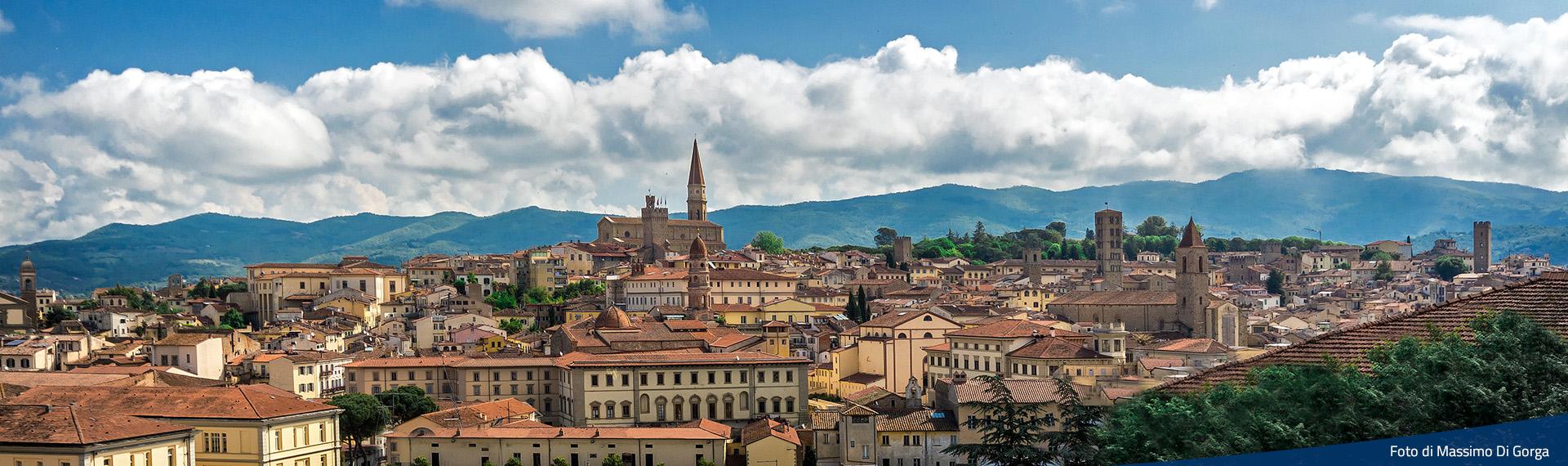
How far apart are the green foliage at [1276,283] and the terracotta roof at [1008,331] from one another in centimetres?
5029

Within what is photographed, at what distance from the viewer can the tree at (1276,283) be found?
9719 centimetres

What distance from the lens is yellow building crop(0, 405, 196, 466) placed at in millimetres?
25266

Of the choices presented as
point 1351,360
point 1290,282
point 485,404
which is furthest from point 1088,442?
point 1290,282

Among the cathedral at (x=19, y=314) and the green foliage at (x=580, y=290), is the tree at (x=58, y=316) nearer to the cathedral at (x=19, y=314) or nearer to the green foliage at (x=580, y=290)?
the cathedral at (x=19, y=314)

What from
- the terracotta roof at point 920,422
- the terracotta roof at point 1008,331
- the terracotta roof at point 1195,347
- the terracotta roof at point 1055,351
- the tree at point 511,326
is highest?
the terracotta roof at point 1008,331

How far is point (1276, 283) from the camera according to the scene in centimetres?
9825

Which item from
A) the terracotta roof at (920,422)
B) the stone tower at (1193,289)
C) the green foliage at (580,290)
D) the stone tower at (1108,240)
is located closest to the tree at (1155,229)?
the stone tower at (1108,240)

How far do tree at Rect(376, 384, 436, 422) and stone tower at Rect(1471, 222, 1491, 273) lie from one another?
90.9m

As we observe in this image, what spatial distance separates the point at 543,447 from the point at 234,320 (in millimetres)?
42463

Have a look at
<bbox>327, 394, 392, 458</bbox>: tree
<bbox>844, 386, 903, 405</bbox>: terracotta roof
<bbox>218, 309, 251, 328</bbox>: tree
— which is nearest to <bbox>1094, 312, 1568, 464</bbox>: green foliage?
<bbox>844, 386, 903, 405</bbox>: terracotta roof

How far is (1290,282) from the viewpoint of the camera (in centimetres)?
10175

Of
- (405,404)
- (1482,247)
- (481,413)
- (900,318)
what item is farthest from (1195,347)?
(1482,247)

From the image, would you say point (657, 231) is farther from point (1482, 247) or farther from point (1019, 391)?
point (1019, 391)

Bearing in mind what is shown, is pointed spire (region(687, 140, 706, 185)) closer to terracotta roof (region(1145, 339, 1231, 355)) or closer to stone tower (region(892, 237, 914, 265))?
stone tower (region(892, 237, 914, 265))
